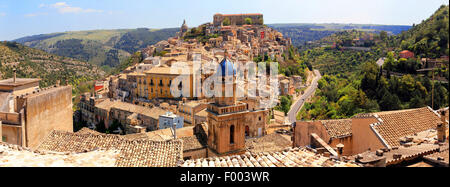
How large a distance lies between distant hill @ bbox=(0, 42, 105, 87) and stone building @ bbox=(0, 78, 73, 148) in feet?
160

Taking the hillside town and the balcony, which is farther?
the balcony

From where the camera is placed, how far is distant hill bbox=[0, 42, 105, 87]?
67544 millimetres

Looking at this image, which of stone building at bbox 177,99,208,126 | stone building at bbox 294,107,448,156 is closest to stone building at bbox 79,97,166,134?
stone building at bbox 177,99,208,126

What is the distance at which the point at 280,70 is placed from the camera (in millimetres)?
60438

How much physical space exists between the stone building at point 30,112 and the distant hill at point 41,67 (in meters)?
48.6

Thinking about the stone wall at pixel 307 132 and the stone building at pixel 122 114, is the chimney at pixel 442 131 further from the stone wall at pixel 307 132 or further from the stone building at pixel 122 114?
the stone building at pixel 122 114

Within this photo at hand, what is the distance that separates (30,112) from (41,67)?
7614 cm

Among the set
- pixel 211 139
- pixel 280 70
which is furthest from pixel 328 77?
pixel 211 139

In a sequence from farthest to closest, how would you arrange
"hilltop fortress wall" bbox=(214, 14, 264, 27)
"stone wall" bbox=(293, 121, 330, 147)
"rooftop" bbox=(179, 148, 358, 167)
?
"hilltop fortress wall" bbox=(214, 14, 264, 27) < "stone wall" bbox=(293, 121, 330, 147) < "rooftop" bbox=(179, 148, 358, 167)

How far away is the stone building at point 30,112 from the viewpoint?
39.3ft

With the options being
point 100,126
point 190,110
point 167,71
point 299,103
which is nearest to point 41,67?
point 100,126

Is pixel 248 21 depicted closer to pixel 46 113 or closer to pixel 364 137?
pixel 46 113

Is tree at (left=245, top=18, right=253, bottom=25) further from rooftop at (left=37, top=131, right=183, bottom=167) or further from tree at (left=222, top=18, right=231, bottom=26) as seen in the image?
rooftop at (left=37, top=131, right=183, bottom=167)

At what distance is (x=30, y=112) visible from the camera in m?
12.3
